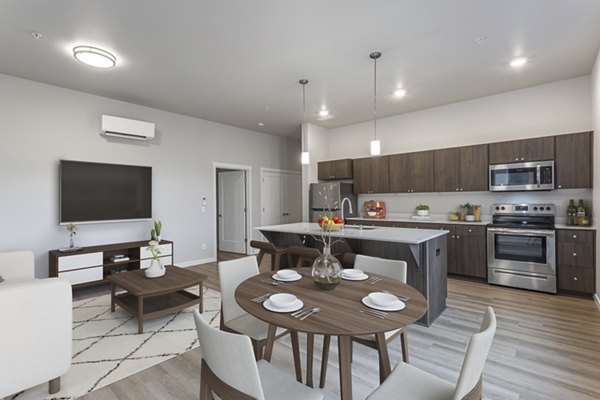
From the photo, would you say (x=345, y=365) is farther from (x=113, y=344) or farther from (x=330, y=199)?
(x=330, y=199)

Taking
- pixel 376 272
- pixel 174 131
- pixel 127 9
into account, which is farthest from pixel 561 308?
pixel 174 131

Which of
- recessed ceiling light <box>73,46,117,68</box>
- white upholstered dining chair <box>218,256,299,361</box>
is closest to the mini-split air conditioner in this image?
recessed ceiling light <box>73,46,117,68</box>

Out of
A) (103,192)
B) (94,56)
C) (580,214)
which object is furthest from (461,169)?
(103,192)

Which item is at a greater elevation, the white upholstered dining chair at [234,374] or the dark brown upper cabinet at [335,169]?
the dark brown upper cabinet at [335,169]

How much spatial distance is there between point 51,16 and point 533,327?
524cm

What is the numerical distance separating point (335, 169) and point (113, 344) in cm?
463

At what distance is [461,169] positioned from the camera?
4.67m

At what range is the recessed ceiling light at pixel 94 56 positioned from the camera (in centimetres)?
302

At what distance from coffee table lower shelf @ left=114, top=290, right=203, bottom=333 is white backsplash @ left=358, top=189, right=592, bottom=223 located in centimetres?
402

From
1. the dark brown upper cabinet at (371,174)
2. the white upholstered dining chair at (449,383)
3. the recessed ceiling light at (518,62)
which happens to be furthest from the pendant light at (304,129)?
the white upholstered dining chair at (449,383)

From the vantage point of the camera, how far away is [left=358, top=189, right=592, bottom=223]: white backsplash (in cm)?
408

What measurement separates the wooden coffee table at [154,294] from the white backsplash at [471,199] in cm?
395

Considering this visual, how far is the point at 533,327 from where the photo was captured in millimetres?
2824

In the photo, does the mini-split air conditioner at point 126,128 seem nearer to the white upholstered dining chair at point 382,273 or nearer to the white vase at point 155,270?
the white vase at point 155,270
